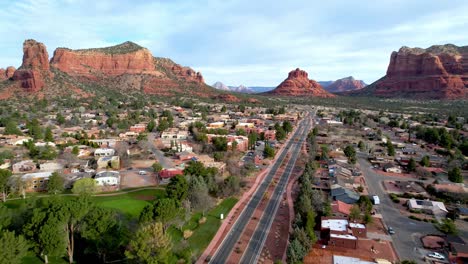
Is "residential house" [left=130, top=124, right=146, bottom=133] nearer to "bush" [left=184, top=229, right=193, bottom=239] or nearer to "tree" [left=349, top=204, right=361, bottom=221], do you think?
"bush" [left=184, top=229, right=193, bottom=239]

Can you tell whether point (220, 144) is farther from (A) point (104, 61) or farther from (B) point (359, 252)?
(A) point (104, 61)

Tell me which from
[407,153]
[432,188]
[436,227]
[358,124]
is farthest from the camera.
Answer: [358,124]

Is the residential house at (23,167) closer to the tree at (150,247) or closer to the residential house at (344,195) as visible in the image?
the tree at (150,247)

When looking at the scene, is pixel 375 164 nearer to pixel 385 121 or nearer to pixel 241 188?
pixel 241 188

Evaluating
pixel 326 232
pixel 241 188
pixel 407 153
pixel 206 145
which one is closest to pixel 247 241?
pixel 326 232

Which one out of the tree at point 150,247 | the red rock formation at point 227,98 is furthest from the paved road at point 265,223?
the red rock formation at point 227,98

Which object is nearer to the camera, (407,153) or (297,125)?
(407,153)
